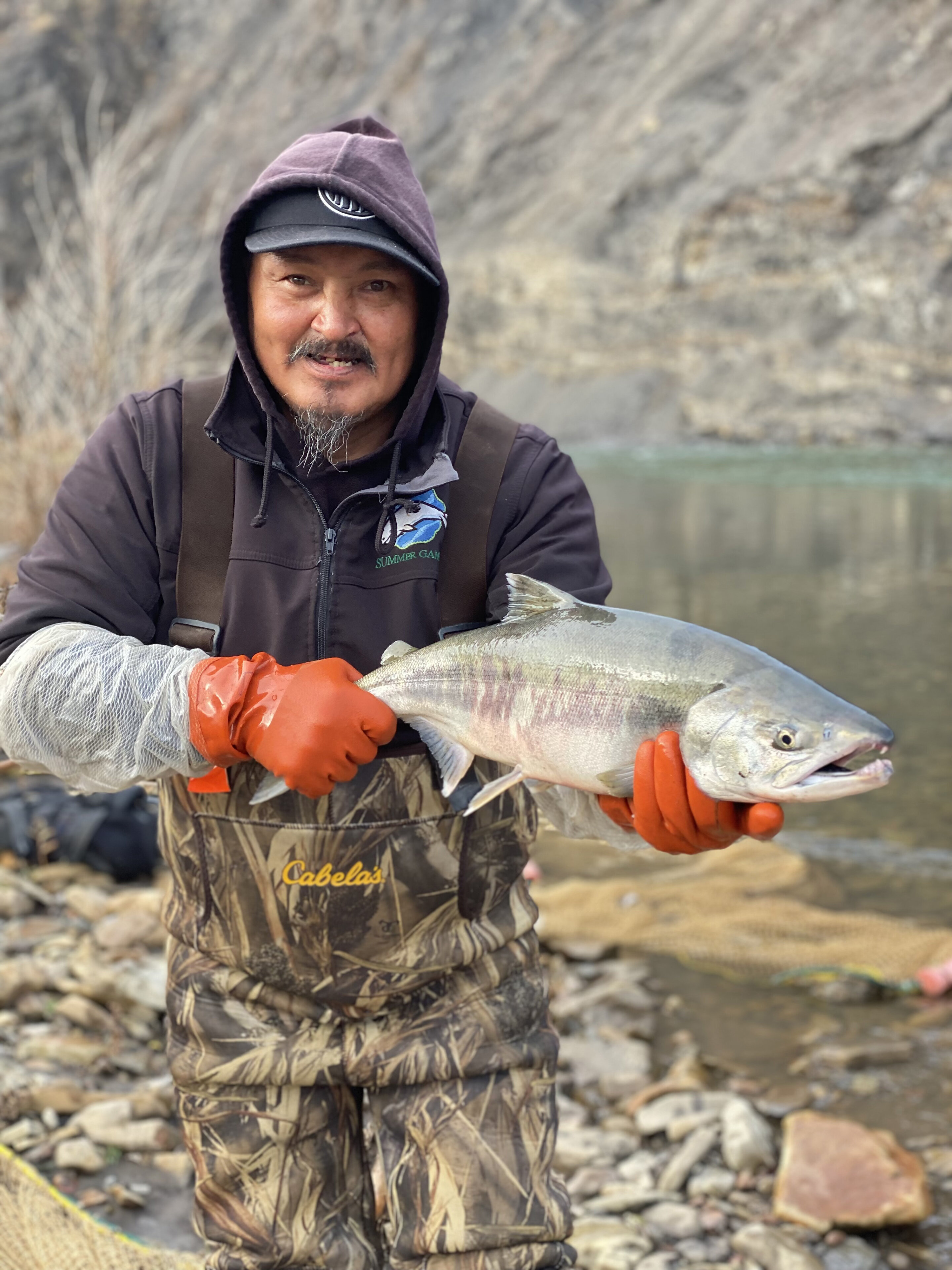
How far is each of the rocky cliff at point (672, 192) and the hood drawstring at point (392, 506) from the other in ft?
187

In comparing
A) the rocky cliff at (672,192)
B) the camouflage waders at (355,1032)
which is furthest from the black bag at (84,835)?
the rocky cliff at (672,192)

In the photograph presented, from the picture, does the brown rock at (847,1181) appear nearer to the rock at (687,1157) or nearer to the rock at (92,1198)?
the rock at (687,1157)

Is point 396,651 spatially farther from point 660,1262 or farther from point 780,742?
point 660,1262

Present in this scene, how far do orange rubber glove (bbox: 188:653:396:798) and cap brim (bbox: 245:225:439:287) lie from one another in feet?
3.05

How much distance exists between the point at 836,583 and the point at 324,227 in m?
18.3

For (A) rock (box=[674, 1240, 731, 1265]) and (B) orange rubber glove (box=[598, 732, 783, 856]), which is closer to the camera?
(B) orange rubber glove (box=[598, 732, 783, 856])

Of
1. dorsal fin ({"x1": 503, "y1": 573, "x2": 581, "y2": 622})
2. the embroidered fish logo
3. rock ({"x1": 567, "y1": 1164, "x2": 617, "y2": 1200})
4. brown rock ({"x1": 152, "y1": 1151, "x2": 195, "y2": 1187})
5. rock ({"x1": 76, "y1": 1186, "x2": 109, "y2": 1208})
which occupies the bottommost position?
rock ({"x1": 567, "y1": 1164, "x2": 617, "y2": 1200})

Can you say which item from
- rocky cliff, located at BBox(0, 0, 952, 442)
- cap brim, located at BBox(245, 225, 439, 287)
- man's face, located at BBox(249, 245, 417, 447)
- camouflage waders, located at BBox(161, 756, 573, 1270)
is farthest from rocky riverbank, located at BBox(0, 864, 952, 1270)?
rocky cliff, located at BBox(0, 0, 952, 442)

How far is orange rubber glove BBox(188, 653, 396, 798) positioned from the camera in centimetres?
257

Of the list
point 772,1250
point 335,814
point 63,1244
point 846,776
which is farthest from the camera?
point 772,1250

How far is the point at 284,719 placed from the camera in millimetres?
2576

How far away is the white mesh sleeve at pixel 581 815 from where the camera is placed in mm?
2934

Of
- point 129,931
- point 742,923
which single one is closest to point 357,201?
point 129,931

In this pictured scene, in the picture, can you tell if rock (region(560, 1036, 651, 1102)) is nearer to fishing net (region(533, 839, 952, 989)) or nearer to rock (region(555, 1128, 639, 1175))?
rock (region(555, 1128, 639, 1175))
